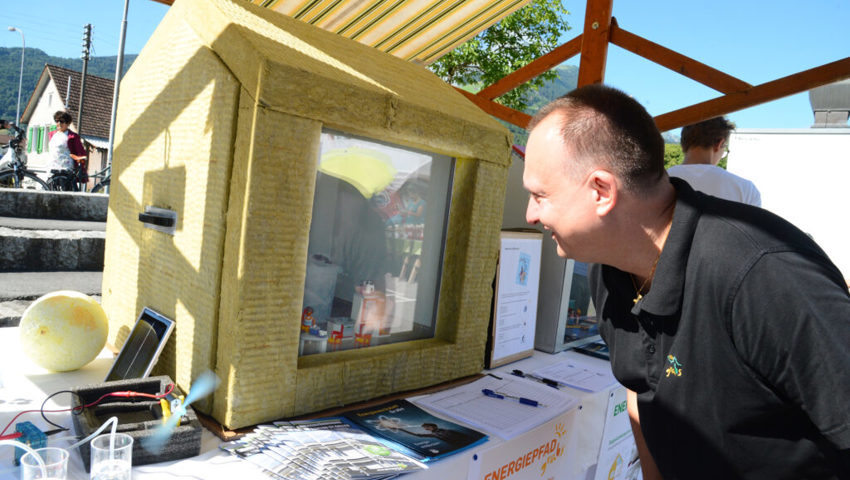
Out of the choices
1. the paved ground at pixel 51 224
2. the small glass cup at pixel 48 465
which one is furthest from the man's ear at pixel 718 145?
the paved ground at pixel 51 224

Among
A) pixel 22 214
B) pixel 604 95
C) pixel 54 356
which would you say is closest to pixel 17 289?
pixel 54 356

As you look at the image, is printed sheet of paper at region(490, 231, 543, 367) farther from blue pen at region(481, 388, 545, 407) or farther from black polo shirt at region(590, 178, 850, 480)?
black polo shirt at region(590, 178, 850, 480)

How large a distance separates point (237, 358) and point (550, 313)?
1733mm

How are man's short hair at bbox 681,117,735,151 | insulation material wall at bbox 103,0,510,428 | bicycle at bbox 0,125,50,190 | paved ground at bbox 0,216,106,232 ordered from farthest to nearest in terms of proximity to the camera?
bicycle at bbox 0,125,50,190, paved ground at bbox 0,216,106,232, man's short hair at bbox 681,117,735,151, insulation material wall at bbox 103,0,510,428

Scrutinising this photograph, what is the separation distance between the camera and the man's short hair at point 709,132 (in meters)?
3.36

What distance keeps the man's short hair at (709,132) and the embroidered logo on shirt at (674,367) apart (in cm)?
257

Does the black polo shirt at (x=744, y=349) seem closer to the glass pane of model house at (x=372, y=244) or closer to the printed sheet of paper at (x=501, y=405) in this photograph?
the printed sheet of paper at (x=501, y=405)

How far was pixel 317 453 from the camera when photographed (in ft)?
4.38

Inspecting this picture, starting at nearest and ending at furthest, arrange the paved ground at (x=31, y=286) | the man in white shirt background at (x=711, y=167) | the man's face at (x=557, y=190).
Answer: the man's face at (x=557, y=190) → the paved ground at (x=31, y=286) → the man in white shirt background at (x=711, y=167)

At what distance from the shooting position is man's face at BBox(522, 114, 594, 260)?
52.9 inches

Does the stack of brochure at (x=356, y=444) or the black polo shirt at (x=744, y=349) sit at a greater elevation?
the black polo shirt at (x=744, y=349)

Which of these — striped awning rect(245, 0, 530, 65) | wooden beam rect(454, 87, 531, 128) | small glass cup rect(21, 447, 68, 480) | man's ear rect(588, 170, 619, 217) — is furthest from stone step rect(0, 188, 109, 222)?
man's ear rect(588, 170, 619, 217)

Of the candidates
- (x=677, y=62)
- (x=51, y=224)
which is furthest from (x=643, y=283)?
(x=51, y=224)

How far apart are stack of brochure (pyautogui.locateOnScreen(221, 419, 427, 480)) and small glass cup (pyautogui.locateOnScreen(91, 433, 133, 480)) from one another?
26 cm
